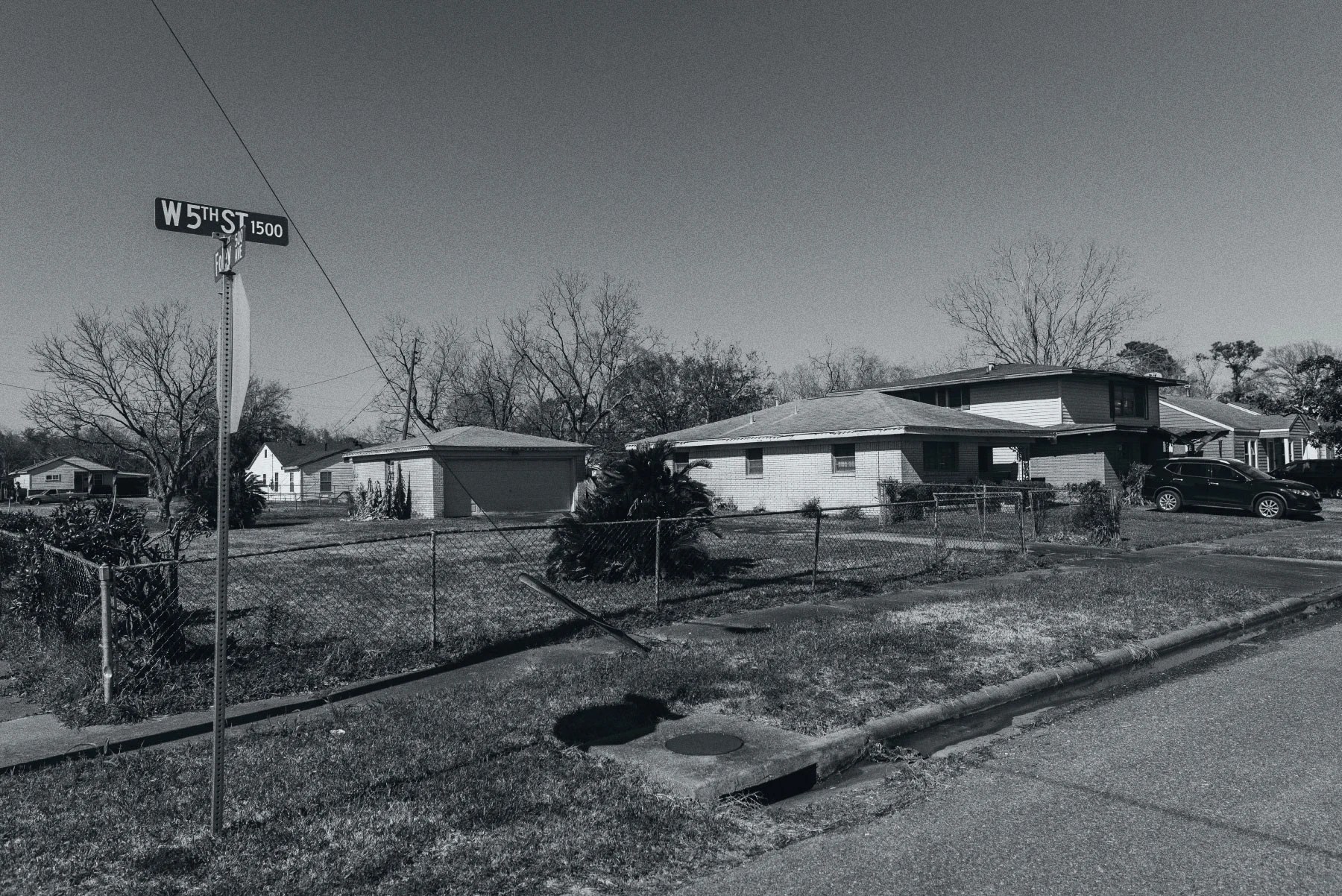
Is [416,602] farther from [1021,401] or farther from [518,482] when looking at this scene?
[1021,401]

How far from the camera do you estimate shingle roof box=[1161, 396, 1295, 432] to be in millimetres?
41531

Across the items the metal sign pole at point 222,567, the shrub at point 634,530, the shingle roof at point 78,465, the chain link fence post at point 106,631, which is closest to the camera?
the metal sign pole at point 222,567

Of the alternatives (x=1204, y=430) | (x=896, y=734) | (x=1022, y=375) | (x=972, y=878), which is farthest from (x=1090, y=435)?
(x=972, y=878)

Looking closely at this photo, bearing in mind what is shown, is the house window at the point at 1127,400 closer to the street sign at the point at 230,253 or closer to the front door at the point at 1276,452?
the front door at the point at 1276,452

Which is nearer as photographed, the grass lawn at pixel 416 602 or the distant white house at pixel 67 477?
the grass lawn at pixel 416 602

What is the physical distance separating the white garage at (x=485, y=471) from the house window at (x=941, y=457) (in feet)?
36.1

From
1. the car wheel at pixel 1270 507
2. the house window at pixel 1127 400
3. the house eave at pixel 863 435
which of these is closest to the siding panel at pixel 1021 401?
the house eave at pixel 863 435

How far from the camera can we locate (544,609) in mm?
10320

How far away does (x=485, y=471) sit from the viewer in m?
28.6

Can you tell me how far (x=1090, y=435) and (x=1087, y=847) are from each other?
98.5ft

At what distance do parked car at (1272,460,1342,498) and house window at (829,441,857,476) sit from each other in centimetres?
1625

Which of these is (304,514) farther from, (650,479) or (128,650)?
(128,650)

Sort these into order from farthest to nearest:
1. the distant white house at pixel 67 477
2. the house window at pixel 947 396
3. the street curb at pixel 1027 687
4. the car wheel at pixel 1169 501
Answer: the distant white house at pixel 67 477, the house window at pixel 947 396, the car wheel at pixel 1169 501, the street curb at pixel 1027 687

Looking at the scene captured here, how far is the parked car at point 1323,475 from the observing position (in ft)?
105
